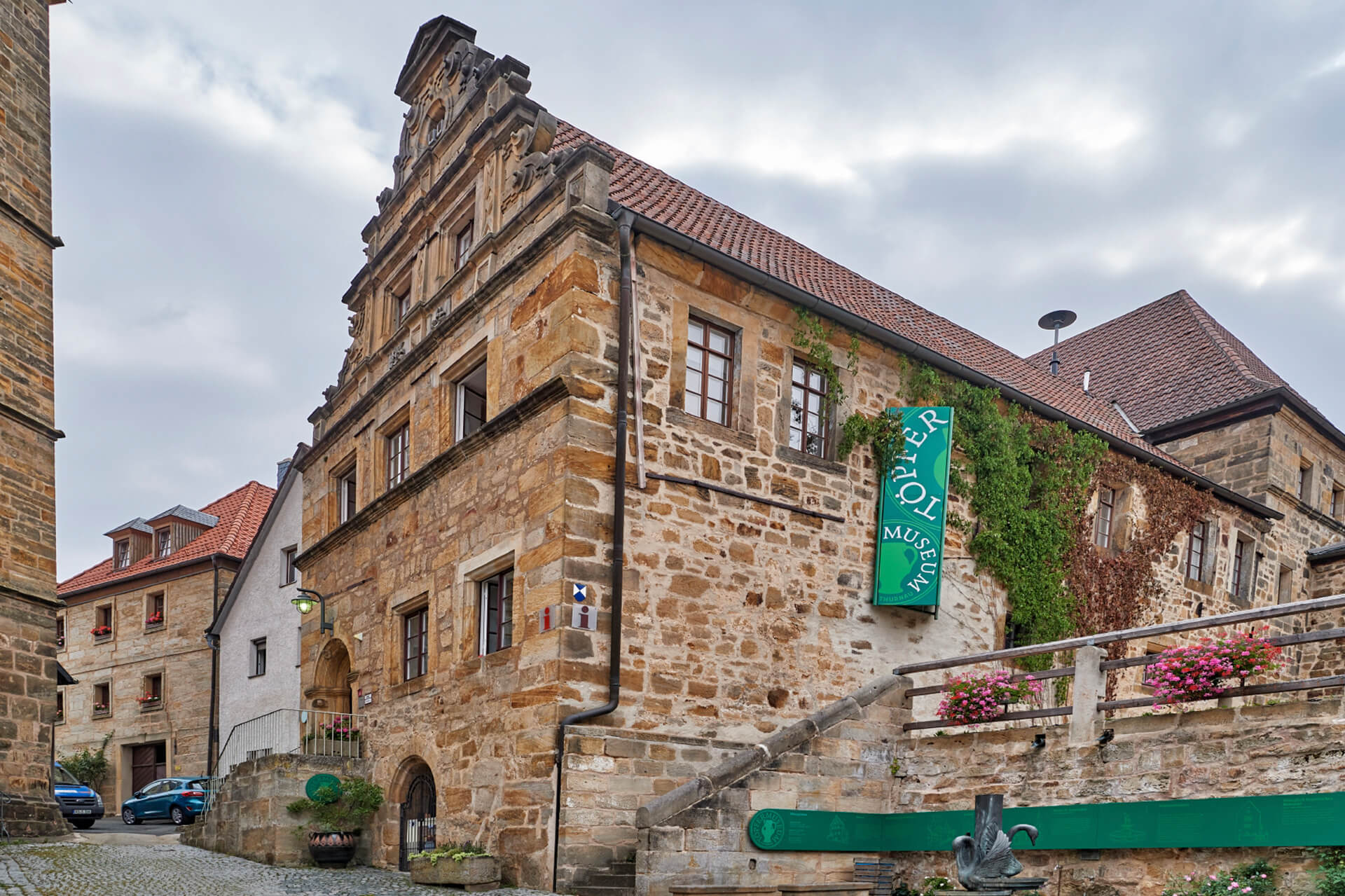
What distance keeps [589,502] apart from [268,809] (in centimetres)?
573

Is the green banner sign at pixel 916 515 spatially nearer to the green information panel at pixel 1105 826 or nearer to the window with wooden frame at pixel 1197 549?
the green information panel at pixel 1105 826

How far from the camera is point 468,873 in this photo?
10.9 metres

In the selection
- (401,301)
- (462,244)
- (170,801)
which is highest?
(462,244)

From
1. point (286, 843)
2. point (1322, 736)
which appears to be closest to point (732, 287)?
point (1322, 736)

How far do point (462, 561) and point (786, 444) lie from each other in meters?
3.89

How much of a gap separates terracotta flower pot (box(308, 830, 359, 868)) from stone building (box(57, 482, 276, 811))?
43.0 feet

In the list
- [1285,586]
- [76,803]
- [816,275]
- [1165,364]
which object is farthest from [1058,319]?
[76,803]

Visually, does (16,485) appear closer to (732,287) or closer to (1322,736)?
(732,287)

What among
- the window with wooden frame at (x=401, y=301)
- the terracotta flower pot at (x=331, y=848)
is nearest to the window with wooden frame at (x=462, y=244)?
the window with wooden frame at (x=401, y=301)

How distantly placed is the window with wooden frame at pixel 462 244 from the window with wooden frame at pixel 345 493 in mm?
4126

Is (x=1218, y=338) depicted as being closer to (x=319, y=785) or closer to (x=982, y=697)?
(x=982, y=697)

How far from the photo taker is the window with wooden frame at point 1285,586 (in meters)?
20.6

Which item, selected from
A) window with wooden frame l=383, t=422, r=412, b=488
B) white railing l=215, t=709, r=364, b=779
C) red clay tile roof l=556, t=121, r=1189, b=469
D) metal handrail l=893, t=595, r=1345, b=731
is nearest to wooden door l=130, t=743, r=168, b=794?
white railing l=215, t=709, r=364, b=779

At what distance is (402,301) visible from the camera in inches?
669
